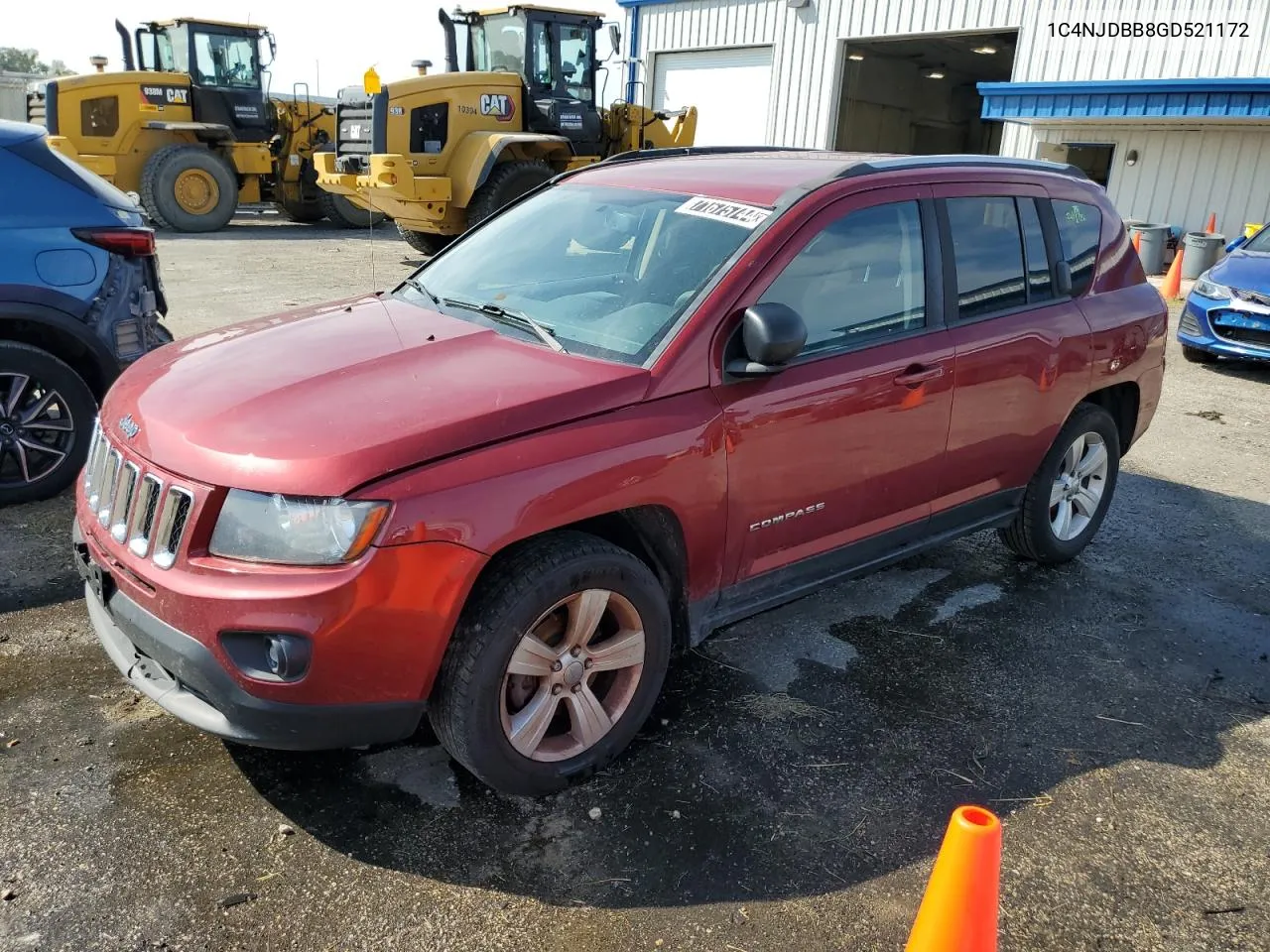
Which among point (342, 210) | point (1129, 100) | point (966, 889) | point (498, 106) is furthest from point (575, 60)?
point (966, 889)

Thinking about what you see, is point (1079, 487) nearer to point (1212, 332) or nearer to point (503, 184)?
point (1212, 332)

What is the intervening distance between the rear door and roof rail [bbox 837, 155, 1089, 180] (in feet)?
0.34

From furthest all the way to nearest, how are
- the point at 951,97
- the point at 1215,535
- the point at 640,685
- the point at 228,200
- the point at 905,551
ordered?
the point at 951,97 < the point at 228,200 < the point at 1215,535 < the point at 905,551 < the point at 640,685

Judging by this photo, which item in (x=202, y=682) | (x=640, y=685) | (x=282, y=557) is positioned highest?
(x=282, y=557)

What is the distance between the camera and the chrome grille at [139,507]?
260 cm

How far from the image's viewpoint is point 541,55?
14172mm

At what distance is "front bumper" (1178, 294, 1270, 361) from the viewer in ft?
29.0

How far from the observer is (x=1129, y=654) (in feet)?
13.1

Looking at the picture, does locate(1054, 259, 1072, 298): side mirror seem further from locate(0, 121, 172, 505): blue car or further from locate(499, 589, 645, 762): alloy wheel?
locate(0, 121, 172, 505): blue car

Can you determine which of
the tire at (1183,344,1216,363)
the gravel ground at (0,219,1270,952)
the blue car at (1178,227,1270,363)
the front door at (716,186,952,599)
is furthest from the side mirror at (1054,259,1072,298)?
the tire at (1183,344,1216,363)

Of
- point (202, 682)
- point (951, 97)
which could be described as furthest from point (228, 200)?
point (951, 97)

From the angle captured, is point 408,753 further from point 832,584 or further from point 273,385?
point 832,584

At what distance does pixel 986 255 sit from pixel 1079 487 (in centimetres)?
139

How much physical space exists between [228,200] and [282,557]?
16.4 meters
